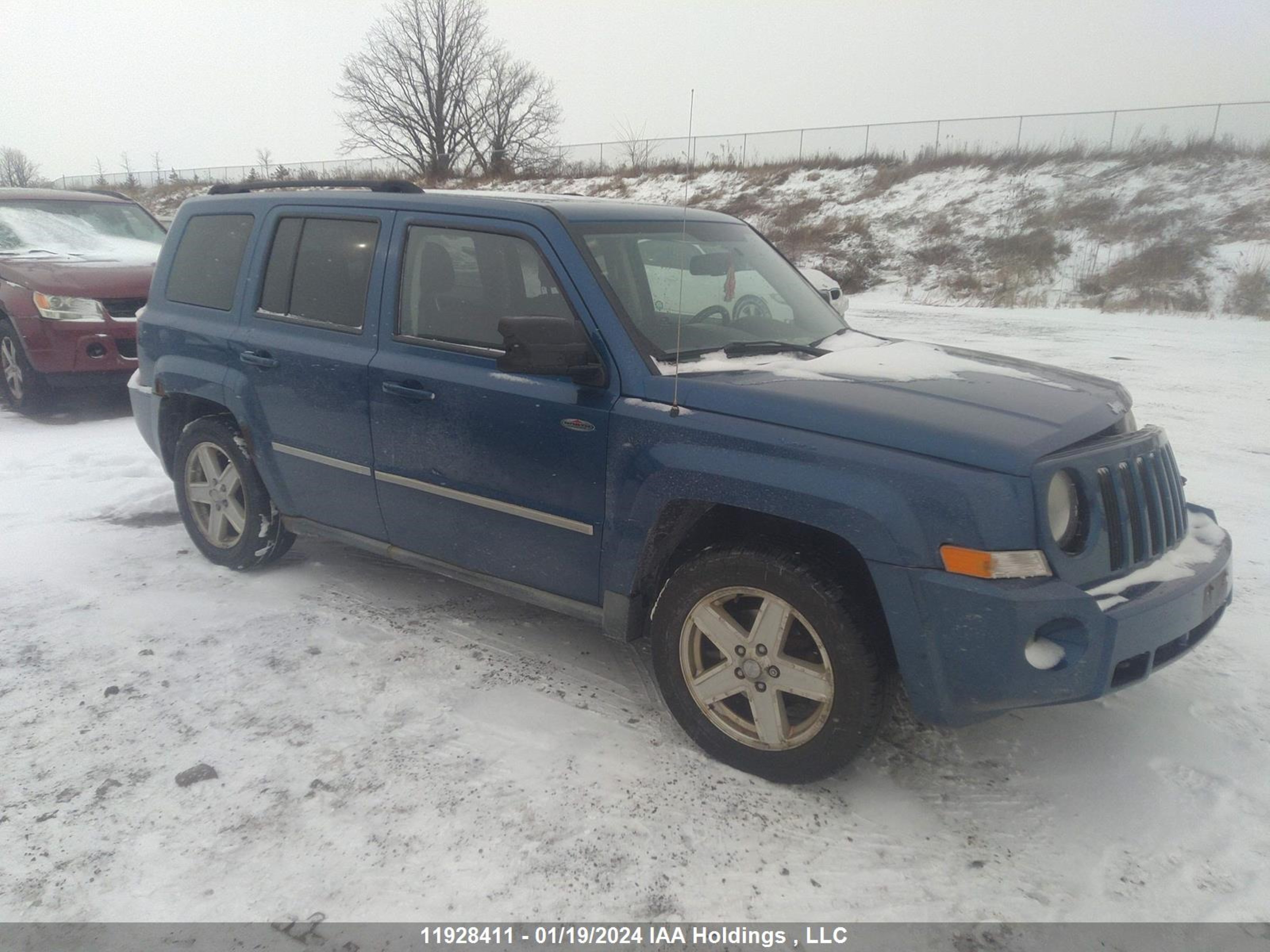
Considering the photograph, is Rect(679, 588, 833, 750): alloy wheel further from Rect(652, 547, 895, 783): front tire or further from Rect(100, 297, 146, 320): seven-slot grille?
Rect(100, 297, 146, 320): seven-slot grille

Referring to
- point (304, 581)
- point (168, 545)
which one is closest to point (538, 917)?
point (304, 581)

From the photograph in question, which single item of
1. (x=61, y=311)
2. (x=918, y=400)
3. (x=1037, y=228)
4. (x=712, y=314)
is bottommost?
(x=61, y=311)

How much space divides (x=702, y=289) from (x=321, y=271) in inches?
68.8

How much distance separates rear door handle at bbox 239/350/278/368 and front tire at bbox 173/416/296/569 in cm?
44

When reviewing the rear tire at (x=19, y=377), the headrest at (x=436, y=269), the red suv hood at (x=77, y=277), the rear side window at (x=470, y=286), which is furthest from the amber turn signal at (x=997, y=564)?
the rear tire at (x=19, y=377)

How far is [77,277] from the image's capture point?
763cm

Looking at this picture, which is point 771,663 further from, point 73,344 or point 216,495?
point 73,344

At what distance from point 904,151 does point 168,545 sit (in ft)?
98.5

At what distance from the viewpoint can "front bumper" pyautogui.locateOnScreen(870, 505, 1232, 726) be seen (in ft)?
7.68

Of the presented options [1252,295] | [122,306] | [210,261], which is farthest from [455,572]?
[1252,295]

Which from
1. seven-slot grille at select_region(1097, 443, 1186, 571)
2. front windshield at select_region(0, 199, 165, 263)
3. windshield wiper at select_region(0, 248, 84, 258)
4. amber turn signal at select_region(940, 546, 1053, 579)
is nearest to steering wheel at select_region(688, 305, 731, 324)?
amber turn signal at select_region(940, 546, 1053, 579)

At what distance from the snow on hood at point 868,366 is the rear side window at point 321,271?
60.6 inches

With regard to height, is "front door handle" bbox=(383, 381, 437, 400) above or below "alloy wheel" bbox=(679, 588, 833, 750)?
above

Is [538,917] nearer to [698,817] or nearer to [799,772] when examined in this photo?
[698,817]
